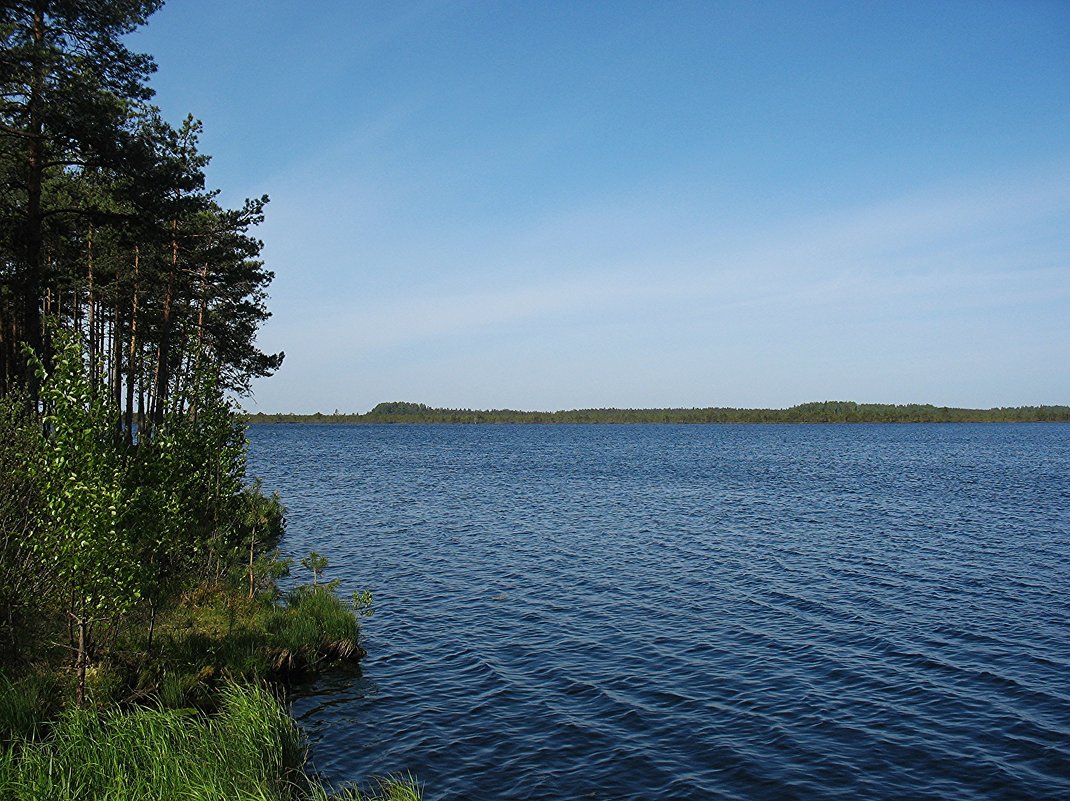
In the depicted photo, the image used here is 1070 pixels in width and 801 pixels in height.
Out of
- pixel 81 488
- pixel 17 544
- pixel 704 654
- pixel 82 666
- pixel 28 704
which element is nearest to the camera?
pixel 81 488

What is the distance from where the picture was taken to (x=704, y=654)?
20.4 m

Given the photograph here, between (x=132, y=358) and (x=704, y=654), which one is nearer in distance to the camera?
(x=704, y=654)

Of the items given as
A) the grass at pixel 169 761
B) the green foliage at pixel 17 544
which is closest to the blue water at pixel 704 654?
the grass at pixel 169 761

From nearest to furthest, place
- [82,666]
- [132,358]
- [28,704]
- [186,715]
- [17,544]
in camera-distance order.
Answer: [28,704], [82,666], [186,715], [17,544], [132,358]

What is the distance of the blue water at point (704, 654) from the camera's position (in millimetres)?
13898

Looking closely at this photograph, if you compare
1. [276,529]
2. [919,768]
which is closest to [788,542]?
[919,768]

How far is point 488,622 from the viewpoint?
23562 mm

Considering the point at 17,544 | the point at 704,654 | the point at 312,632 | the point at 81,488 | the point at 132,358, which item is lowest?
the point at 704,654

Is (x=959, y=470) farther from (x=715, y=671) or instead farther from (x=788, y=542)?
(x=715, y=671)

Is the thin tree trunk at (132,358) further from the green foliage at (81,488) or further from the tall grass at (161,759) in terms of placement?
the tall grass at (161,759)

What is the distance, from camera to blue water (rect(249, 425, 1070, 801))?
547 inches

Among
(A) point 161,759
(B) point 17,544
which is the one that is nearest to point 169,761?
(A) point 161,759

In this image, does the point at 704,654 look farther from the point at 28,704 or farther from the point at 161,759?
the point at 28,704

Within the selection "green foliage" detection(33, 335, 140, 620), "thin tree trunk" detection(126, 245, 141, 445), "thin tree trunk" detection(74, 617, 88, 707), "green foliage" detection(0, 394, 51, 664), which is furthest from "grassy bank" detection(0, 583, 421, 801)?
"thin tree trunk" detection(126, 245, 141, 445)
